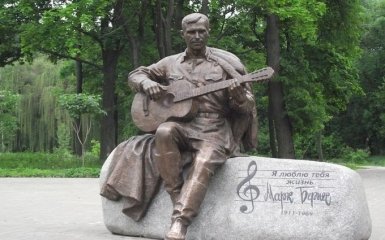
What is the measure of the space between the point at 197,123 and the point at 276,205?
114cm

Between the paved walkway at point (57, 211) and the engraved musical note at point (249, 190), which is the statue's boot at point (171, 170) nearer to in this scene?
the engraved musical note at point (249, 190)

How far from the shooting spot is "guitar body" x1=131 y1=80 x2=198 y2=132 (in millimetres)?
6072

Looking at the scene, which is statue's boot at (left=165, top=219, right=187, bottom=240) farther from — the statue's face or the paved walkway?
the statue's face

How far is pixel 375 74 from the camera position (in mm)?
42594

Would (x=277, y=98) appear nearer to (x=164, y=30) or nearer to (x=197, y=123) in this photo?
(x=164, y=30)

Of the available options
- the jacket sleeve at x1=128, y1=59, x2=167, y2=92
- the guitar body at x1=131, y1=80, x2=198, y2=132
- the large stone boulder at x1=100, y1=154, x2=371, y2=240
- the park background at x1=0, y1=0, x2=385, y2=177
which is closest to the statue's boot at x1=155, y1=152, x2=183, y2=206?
the large stone boulder at x1=100, y1=154, x2=371, y2=240

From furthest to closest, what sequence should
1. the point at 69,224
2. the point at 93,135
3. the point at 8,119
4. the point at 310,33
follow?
the point at 93,135
the point at 8,119
the point at 310,33
the point at 69,224

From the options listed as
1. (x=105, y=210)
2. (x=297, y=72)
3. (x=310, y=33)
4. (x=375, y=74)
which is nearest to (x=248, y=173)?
(x=105, y=210)

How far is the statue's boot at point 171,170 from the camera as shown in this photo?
19.1ft

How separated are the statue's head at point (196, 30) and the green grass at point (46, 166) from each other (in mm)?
12315

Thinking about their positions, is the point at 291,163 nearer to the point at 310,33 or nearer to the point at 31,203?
the point at 31,203

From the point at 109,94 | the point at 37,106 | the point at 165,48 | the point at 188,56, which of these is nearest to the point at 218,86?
the point at 188,56

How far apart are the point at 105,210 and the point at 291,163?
2062 millimetres

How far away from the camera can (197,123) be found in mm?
6148
